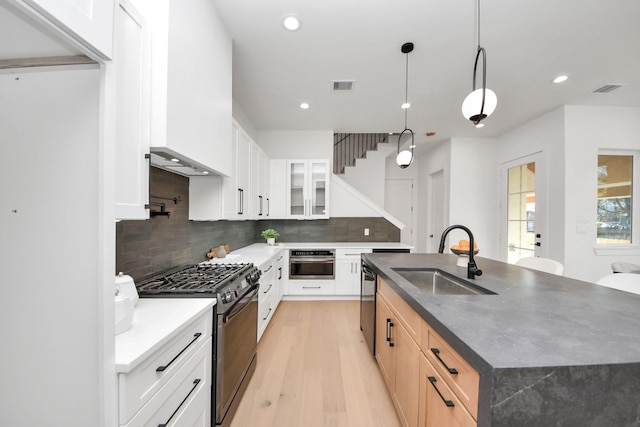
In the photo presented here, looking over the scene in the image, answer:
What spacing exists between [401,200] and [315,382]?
5.14 m

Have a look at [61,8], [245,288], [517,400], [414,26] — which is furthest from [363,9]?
[517,400]

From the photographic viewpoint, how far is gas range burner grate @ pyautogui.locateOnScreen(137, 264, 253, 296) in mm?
1415

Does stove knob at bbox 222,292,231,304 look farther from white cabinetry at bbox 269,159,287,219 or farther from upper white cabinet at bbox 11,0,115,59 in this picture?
white cabinetry at bbox 269,159,287,219

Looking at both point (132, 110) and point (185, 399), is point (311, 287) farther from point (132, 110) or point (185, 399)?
point (132, 110)

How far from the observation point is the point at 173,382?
103 cm

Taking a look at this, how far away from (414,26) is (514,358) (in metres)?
2.42

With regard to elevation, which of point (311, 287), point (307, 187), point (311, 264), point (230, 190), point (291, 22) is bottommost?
point (311, 287)

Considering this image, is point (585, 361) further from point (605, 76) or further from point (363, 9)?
point (605, 76)

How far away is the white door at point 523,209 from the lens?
12.7ft

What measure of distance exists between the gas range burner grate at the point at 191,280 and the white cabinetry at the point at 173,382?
0.19 metres

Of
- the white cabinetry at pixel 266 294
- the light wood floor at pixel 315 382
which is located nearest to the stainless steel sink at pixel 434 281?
the light wood floor at pixel 315 382

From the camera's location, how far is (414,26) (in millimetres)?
2059

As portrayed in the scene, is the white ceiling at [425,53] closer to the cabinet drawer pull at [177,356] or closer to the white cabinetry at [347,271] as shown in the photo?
the cabinet drawer pull at [177,356]

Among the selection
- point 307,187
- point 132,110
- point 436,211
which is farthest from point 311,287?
point 436,211
